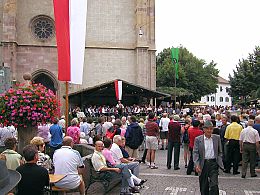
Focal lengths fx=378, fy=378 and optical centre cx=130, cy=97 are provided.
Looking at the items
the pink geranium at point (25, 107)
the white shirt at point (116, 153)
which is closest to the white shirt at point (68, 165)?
the pink geranium at point (25, 107)

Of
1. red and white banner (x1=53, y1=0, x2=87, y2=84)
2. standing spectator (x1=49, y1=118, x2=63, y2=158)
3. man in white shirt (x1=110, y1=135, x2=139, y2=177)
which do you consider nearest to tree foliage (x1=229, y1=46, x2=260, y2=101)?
standing spectator (x1=49, y1=118, x2=63, y2=158)

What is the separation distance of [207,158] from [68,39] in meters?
4.48

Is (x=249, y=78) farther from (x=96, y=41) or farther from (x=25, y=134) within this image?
(x=25, y=134)

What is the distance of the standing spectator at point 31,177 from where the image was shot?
17.5 feet

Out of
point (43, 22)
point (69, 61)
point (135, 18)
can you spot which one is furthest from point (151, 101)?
point (69, 61)

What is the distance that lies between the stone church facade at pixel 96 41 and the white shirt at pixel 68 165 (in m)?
26.1

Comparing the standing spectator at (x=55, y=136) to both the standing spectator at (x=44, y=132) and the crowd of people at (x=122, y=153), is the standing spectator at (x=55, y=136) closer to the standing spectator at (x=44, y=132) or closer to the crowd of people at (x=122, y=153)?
the crowd of people at (x=122, y=153)

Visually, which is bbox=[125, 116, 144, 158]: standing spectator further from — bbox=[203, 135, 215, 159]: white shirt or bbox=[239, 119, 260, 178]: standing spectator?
bbox=[203, 135, 215, 159]: white shirt

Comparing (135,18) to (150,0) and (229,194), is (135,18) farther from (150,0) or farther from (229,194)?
(229,194)

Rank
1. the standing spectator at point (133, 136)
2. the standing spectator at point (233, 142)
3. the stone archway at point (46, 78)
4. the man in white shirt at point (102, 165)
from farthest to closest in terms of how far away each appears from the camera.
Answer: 1. the stone archway at point (46, 78)
2. the standing spectator at point (133, 136)
3. the standing spectator at point (233, 142)
4. the man in white shirt at point (102, 165)

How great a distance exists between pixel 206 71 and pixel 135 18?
34.6 m

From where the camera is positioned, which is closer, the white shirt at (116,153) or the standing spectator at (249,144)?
the white shirt at (116,153)

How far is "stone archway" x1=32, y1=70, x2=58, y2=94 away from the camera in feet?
110

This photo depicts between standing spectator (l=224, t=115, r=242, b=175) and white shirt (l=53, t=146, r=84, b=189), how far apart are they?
20.7 feet
